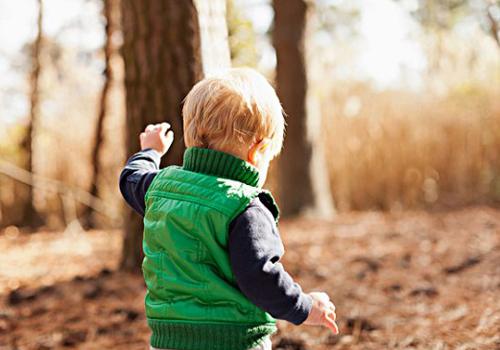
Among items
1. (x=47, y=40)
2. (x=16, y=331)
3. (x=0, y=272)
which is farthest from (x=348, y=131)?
(x=16, y=331)

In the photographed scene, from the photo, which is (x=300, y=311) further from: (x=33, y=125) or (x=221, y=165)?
(x=33, y=125)

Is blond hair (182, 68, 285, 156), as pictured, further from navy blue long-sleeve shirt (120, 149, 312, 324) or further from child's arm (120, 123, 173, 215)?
child's arm (120, 123, 173, 215)

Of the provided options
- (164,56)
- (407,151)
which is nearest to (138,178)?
(164,56)

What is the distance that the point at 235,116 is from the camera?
2070 mm

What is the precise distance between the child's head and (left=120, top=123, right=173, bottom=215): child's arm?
31 centimetres

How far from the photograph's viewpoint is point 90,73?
8812 millimetres

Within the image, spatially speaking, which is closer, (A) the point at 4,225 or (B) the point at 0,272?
(B) the point at 0,272

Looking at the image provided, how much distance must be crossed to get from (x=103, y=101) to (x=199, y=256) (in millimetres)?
6424

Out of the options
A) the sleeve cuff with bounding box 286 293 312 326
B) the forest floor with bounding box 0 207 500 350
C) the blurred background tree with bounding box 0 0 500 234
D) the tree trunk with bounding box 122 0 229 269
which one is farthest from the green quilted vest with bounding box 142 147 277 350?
the blurred background tree with bounding box 0 0 500 234

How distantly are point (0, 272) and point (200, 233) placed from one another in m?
4.27

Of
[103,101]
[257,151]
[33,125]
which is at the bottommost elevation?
[33,125]

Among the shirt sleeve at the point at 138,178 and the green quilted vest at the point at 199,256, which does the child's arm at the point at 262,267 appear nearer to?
the green quilted vest at the point at 199,256

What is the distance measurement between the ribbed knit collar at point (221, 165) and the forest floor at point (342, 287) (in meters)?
1.60

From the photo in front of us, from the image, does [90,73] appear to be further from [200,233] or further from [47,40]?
[200,233]
